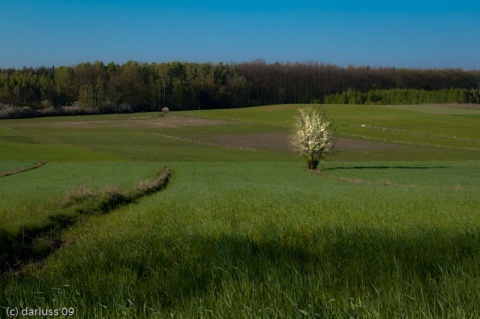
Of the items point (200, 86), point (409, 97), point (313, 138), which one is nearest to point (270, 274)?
point (313, 138)

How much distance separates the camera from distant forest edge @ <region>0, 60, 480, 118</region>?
14012 centimetres

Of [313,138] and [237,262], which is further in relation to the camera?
[313,138]

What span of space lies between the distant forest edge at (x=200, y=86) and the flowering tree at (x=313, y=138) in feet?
288

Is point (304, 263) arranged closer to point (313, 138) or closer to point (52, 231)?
point (52, 231)

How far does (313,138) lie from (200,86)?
357 feet

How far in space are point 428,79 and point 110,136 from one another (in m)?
146

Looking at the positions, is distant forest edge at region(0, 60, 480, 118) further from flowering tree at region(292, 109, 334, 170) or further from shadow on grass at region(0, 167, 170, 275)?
shadow on grass at region(0, 167, 170, 275)

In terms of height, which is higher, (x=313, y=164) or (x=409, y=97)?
(x=409, y=97)

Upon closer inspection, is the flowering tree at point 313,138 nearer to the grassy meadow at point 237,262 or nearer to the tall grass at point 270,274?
the grassy meadow at point 237,262

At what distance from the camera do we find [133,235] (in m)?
8.37

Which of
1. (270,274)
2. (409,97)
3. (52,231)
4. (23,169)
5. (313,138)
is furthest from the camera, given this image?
(409,97)

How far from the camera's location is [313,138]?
50594 mm

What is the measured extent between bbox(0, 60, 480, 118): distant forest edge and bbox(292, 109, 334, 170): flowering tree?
8792 cm

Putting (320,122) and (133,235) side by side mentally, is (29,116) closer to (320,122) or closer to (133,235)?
(320,122)
